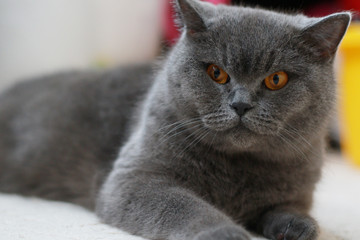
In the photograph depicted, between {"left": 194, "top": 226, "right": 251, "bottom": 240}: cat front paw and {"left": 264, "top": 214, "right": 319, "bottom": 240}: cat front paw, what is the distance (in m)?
0.23

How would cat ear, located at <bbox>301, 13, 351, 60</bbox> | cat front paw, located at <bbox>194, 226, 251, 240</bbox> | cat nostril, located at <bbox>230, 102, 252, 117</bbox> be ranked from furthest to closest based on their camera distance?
cat ear, located at <bbox>301, 13, 351, 60</bbox> → cat nostril, located at <bbox>230, 102, 252, 117</bbox> → cat front paw, located at <bbox>194, 226, 251, 240</bbox>

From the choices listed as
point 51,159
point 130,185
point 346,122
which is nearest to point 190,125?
point 130,185

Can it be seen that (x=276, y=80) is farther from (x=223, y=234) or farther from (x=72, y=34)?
(x=72, y=34)

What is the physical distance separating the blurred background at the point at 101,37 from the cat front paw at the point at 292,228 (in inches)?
53.7

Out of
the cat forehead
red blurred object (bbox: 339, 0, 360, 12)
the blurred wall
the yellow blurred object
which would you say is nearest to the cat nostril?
the cat forehead

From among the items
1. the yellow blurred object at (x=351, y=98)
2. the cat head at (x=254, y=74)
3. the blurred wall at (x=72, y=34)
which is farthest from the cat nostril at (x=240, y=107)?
the yellow blurred object at (x=351, y=98)

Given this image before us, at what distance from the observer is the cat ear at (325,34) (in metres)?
1.34

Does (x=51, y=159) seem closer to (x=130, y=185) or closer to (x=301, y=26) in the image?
(x=130, y=185)

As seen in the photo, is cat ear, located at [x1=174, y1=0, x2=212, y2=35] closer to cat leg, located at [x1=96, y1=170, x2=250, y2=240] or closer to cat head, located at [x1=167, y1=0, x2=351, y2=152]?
cat head, located at [x1=167, y1=0, x2=351, y2=152]

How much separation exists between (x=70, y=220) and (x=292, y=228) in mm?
681

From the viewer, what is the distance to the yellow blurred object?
9.67 ft

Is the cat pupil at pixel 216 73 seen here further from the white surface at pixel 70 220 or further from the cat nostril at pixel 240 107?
the white surface at pixel 70 220

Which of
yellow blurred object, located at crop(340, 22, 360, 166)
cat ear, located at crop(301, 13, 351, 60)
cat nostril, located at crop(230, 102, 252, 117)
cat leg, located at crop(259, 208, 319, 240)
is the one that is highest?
cat ear, located at crop(301, 13, 351, 60)

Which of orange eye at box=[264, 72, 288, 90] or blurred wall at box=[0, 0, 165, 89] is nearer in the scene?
orange eye at box=[264, 72, 288, 90]
